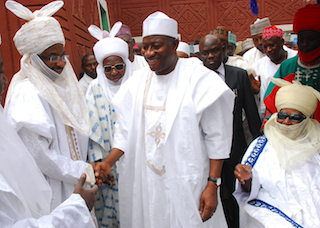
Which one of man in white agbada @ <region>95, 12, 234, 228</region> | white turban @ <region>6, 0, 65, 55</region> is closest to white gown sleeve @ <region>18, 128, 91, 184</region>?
man in white agbada @ <region>95, 12, 234, 228</region>

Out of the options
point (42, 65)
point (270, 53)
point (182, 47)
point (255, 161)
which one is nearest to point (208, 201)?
point (255, 161)

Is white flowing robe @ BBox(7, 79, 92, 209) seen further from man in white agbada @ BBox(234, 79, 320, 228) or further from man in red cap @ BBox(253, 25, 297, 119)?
man in red cap @ BBox(253, 25, 297, 119)

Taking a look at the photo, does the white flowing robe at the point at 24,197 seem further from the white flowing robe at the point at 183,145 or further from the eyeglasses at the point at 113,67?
the eyeglasses at the point at 113,67

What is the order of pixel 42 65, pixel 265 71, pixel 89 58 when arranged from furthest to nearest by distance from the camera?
pixel 89 58
pixel 265 71
pixel 42 65

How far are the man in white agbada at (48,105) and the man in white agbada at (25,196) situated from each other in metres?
0.44

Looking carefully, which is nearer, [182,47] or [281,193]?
[281,193]

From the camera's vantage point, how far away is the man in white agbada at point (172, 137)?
187cm

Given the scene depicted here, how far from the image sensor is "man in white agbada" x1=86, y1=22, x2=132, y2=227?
285 centimetres

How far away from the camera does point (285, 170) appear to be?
2.17 meters

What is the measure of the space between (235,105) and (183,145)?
150cm

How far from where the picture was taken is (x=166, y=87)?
207cm

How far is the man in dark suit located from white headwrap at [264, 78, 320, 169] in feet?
2.65

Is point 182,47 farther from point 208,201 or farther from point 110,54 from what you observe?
point 208,201

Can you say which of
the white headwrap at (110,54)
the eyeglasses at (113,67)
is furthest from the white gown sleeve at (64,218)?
the eyeglasses at (113,67)
